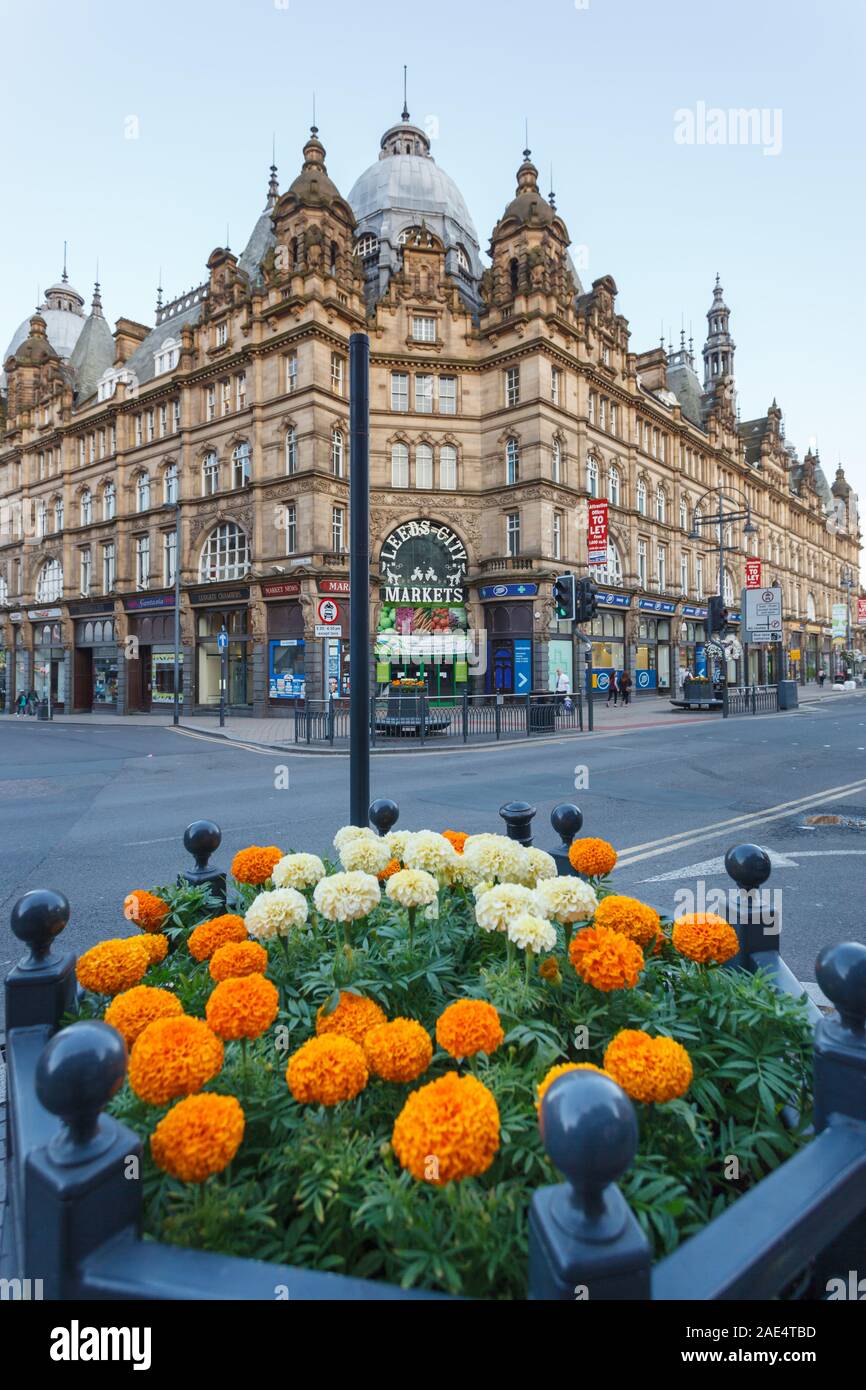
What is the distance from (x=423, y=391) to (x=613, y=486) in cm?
1114

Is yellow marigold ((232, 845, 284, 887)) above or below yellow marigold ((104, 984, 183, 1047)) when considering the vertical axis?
above

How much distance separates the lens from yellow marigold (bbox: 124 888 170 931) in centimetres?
264

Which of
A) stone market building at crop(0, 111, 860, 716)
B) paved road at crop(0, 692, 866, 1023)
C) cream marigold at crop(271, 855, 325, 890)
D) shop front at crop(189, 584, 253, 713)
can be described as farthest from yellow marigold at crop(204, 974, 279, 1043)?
shop front at crop(189, 584, 253, 713)

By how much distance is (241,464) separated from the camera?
99.9 feet

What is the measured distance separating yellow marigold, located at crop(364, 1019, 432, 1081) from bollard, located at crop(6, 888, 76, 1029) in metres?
1.06

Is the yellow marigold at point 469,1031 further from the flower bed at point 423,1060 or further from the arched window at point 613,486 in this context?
the arched window at point 613,486

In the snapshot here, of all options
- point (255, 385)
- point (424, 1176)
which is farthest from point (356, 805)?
point (255, 385)

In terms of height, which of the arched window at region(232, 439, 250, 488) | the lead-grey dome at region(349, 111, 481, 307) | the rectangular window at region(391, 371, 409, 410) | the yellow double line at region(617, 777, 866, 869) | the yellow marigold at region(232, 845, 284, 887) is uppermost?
the lead-grey dome at region(349, 111, 481, 307)

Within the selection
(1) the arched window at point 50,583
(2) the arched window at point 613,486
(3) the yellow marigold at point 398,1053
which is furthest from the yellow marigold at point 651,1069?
(1) the arched window at point 50,583

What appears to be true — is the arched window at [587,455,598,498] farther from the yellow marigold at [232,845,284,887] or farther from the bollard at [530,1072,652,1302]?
the bollard at [530,1072,652,1302]

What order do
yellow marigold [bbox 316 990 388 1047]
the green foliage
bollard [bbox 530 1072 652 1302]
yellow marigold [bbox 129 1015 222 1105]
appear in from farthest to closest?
yellow marigold [bbox 316 990 388 1047] → yellow marigold [bbox 129 1015 222 1105] → the green foliage → bollard [bbox 530 1072 652 1302]
